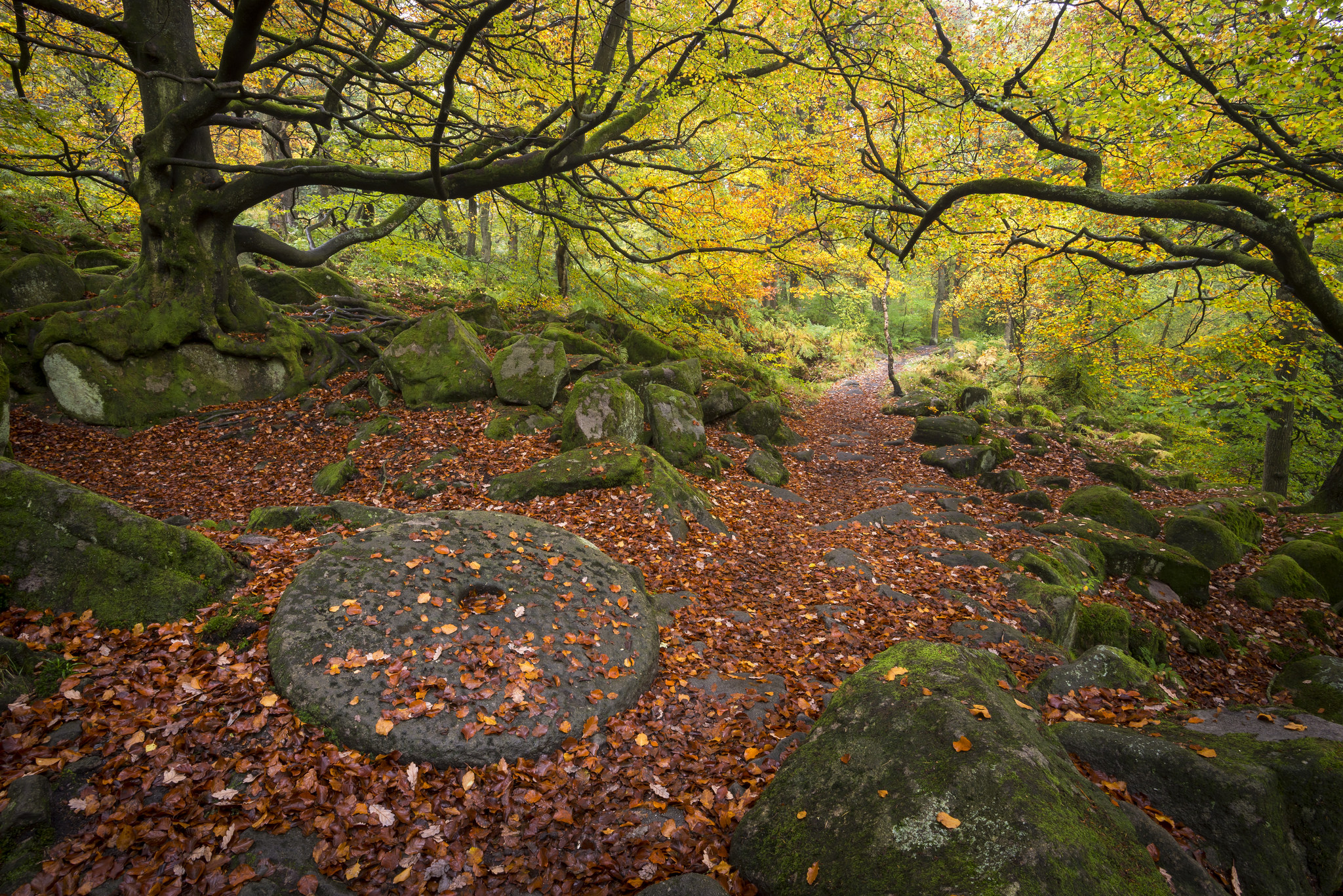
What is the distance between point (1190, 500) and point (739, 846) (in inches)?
475

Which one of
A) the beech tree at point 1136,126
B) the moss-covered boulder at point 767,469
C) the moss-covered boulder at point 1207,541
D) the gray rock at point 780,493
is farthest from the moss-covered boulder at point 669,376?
the moss-covered boulder at point 1207,541

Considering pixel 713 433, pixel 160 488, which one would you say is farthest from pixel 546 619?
pixel 713 433

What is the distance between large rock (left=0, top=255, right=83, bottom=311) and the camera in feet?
29.9

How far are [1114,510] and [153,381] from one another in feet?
53.3

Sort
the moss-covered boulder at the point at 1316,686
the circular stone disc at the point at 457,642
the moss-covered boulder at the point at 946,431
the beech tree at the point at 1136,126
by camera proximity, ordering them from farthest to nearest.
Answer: the moss-covered boulder at the point at 946,431 < the beech tree at the point at 1136,126 < the moss-covered boulder at the point at 1316,686 < the circular stone disc at the point at 457,642

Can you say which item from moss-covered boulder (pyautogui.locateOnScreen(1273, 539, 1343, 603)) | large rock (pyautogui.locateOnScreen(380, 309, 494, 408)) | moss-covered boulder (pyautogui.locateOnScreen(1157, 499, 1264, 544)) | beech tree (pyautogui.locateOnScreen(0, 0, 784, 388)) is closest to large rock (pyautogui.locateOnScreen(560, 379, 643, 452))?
large rock (pyautogui.locateOnScreen(380, 309, 494, 408))

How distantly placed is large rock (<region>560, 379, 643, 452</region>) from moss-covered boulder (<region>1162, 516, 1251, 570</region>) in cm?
886

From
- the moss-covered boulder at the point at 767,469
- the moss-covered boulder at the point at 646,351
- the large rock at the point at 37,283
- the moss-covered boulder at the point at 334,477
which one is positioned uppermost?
the large rock at the point at 37,283

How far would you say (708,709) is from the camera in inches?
169

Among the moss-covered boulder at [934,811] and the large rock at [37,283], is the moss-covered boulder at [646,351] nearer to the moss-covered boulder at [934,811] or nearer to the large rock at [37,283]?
the large rock at [37,283]

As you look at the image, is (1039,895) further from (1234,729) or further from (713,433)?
(713,433)

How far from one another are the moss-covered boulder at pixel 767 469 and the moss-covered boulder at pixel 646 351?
13.9 feet

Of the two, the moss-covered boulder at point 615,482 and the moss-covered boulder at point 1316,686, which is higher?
the moss-covered boulder at point 615,482

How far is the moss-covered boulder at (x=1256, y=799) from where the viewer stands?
264 centimetres
